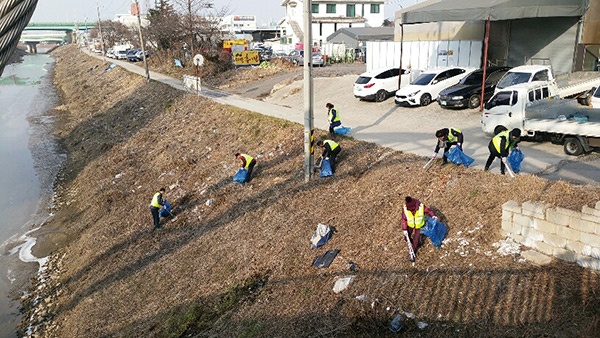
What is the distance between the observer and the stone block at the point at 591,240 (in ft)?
21.7

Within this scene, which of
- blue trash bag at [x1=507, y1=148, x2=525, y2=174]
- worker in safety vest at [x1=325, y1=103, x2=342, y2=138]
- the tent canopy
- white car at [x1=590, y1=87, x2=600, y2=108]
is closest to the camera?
blue trash bag at [x1=507, y1=148, x2=525, y2=174]

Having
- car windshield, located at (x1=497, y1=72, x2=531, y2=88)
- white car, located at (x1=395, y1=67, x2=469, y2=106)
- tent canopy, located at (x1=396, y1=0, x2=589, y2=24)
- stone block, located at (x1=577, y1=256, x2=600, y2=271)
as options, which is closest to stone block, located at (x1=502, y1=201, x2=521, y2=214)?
stone block, located at (x1=577, y1=256, x2=600, y2=271)

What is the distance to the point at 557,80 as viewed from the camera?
1725 centimetres

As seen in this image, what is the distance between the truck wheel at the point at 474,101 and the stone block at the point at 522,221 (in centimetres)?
1176

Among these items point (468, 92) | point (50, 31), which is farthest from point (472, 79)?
point (50, 31)

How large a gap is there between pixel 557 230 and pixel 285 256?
5.29 m

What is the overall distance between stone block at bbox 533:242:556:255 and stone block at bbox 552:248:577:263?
0.18ft

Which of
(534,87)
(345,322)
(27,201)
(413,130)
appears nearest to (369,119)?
(413,130)

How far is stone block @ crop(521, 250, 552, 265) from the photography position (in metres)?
7.11

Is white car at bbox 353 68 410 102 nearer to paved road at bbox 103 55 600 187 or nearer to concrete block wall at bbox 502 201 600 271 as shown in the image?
paved road at bbox 103 55 600 187

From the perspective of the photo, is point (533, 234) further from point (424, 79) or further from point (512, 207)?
point (424, 79)

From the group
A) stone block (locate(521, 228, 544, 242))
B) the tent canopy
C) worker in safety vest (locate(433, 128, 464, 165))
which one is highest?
the tent canopy

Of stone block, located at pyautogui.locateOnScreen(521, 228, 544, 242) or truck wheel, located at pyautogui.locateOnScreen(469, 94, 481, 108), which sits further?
truck wheel, located at pyautogui.locateOnScreen(469, 94, 481, 108)

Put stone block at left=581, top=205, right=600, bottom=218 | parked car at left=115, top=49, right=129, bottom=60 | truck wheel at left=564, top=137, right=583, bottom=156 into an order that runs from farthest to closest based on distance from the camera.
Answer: parked car at left=115, top=49, right=129, bottom=60, truck wheel at left=564, top=137, right=583, bottom=156, stone block at left=581, top=205, right=600, bottom=218
